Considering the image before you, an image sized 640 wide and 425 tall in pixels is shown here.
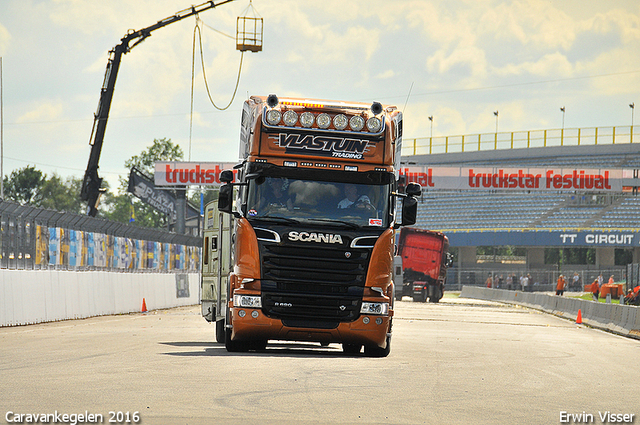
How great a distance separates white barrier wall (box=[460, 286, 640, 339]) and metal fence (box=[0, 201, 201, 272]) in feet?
49.9

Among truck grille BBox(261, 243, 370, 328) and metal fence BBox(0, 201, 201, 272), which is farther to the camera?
metal fence BBox(0, 201, 201, 272)

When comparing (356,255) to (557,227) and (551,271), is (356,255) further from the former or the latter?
(557,227)

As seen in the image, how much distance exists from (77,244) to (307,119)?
1548 cm

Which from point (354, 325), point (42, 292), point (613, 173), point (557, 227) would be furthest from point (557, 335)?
point (557, 227)

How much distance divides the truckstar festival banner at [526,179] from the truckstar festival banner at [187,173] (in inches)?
478

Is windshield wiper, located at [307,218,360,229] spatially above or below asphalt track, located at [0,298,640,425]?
above

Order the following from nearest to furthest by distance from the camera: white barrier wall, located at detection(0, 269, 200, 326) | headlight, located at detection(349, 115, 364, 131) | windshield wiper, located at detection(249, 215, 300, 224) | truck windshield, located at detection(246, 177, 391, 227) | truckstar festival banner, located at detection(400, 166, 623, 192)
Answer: windshield wiper, located at detection(249, 215, 300, 224) < truck windshield, located at detection(246, 177, 391, 227) < headlight, located at detection(349, 115, 364, 131) < white barrier wall, located at detection(0, 269, 200, 326) < truckstar festival banner, located at detection(400, 166, 623, 192)

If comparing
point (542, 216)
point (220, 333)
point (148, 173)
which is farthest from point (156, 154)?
point (220, 333)

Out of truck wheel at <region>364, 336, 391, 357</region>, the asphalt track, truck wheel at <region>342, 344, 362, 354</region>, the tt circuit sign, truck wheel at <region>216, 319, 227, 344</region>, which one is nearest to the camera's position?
the asphalt track

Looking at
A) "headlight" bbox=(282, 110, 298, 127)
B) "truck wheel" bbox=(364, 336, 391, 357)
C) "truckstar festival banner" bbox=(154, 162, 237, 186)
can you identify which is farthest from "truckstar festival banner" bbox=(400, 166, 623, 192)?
"headlight" bbox=(282, 110, 298, 127)

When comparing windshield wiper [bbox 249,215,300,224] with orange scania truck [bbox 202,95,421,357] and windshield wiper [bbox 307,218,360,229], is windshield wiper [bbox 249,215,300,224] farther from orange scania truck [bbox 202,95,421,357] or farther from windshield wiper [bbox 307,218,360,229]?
windshield wiper [bbox 307,218,360,229]

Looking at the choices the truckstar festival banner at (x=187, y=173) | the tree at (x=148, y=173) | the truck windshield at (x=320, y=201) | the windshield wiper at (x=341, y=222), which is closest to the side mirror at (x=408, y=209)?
the truck windshield at (x=320, y=201)

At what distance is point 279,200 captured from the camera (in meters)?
14.2

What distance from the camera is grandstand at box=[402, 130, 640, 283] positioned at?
254 feet
